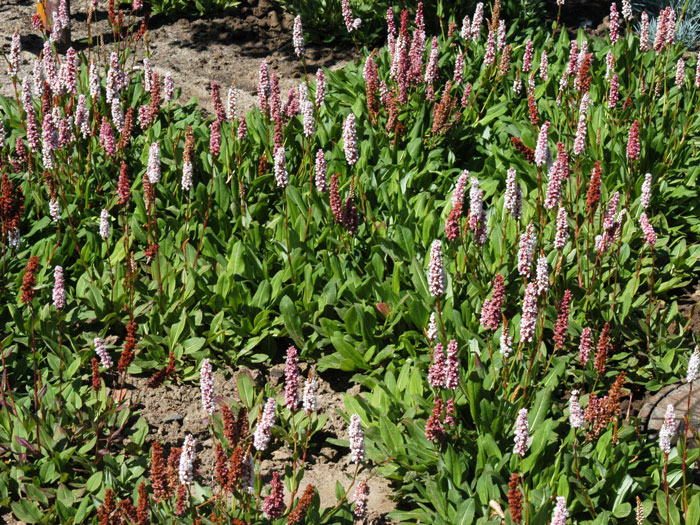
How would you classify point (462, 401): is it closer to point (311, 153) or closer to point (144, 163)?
point (311, 153)

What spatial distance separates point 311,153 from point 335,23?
2.70 metres

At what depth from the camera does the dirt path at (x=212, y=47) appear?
722 centimetres

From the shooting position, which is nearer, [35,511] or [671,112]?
[35,511]

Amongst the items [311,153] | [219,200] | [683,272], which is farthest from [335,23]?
[683,272]

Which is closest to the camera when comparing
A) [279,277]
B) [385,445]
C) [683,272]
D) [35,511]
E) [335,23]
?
[35,511]

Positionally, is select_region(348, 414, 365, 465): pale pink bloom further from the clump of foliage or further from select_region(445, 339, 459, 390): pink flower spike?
the clump of foliage

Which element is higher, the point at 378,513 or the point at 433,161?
the point at 433,161

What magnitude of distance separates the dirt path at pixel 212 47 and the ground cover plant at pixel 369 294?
685 mm

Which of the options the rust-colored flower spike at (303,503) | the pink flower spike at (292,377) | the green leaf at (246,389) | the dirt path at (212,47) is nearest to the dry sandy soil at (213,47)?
the dirt path at (212,47)

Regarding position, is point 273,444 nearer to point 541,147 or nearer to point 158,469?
point 158,469

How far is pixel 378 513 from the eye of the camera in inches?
144

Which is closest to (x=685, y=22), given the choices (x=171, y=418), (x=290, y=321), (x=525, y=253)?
(x=525, y=253)

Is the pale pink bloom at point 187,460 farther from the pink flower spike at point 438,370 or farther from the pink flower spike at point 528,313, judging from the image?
the pink flower spike at point 528,313

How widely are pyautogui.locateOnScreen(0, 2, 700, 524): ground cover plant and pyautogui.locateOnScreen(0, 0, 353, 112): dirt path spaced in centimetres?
69
